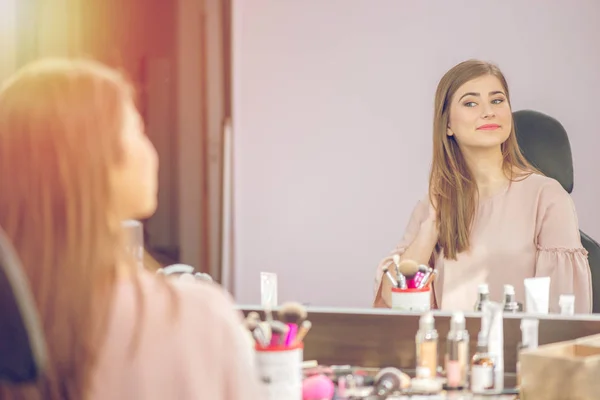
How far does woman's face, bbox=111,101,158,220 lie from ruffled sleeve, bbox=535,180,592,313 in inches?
39.2

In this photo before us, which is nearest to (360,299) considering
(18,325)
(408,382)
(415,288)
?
(415,288)

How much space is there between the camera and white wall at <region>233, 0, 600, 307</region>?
5.32 feet

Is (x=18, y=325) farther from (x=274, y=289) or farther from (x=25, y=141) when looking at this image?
(x=274, y=289)

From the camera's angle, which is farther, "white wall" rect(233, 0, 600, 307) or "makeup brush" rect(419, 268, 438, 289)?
"makeup brush" rect(419, 268, 438, 289)

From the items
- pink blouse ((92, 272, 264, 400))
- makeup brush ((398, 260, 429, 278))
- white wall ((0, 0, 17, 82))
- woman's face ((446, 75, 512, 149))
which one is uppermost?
white wall ((0, 0, 17, 82))

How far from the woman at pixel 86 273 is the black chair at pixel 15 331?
0.50 ft

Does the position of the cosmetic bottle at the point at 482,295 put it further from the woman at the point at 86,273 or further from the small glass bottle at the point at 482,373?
the woman at the point at 86,273

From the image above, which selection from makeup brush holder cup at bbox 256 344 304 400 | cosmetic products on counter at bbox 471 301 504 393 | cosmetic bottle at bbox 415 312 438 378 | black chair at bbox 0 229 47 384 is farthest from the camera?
cosmetic bottle at bbox 415 312 438 378

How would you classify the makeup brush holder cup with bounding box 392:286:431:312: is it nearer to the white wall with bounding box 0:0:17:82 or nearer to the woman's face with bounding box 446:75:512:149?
the woman's face with bounding box 446:75:512:149

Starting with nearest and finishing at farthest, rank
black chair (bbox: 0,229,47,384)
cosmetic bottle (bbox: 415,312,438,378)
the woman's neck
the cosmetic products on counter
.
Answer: black chair (bbox: 0,229,47,384), the cosmetic products on counter, cosmetic bottle (bbox: 415,312,438,378), the woman's neck

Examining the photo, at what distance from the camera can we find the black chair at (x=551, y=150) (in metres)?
1.65

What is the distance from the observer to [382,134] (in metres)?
1.68

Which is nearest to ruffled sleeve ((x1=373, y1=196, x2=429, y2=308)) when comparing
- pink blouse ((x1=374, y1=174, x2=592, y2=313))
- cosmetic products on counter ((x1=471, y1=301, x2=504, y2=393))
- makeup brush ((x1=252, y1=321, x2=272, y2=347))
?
pink blouse ((x1=374, y1=174, x2=592, y2=313))

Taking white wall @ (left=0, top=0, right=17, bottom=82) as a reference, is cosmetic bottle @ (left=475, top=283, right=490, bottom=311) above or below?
below
